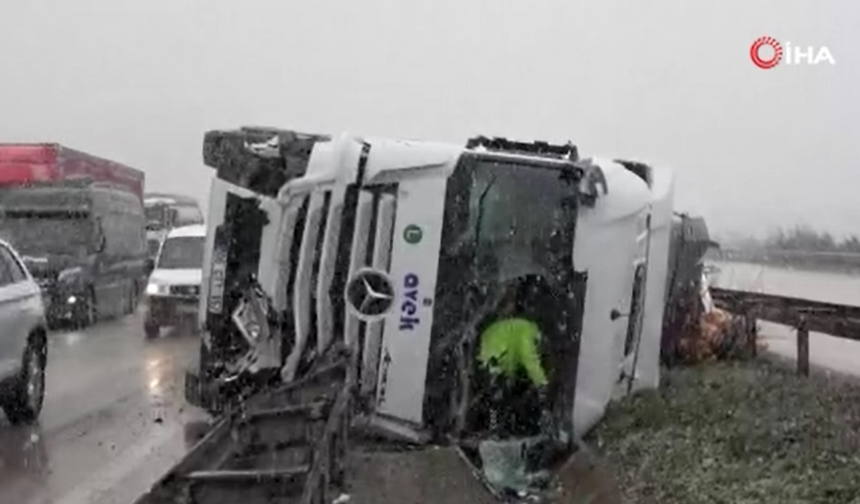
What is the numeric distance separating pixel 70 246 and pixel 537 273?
17490mm

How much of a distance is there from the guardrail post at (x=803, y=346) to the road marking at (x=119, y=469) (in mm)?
5484

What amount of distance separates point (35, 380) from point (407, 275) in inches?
212

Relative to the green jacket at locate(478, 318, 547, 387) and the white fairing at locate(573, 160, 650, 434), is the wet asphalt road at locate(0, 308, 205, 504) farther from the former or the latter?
the white fairing at locate(573, 160, 650, 434)

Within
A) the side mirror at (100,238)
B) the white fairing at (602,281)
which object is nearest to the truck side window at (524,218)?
the white fairing at (602,281)

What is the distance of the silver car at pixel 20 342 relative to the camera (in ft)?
41.1

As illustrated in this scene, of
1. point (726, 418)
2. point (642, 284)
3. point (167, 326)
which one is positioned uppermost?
point (642, 284)

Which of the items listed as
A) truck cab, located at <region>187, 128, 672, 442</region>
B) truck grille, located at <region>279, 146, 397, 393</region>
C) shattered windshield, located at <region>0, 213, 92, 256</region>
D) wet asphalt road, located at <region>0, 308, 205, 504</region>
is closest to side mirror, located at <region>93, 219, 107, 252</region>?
shattered windshield, located at <region>0, 213, 92, 256</region>

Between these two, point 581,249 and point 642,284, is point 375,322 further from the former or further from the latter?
point 642,284

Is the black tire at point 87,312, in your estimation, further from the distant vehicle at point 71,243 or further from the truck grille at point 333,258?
the truck grille at point 333,258

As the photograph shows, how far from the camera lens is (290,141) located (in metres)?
9.60

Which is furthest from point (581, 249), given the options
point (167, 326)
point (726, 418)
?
point (167, 326)

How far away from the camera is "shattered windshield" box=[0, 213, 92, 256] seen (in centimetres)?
2562

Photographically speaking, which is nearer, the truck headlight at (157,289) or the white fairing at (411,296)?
the white fairing at (411,296)

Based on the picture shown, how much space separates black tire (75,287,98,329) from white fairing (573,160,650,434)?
1633 centimetres
